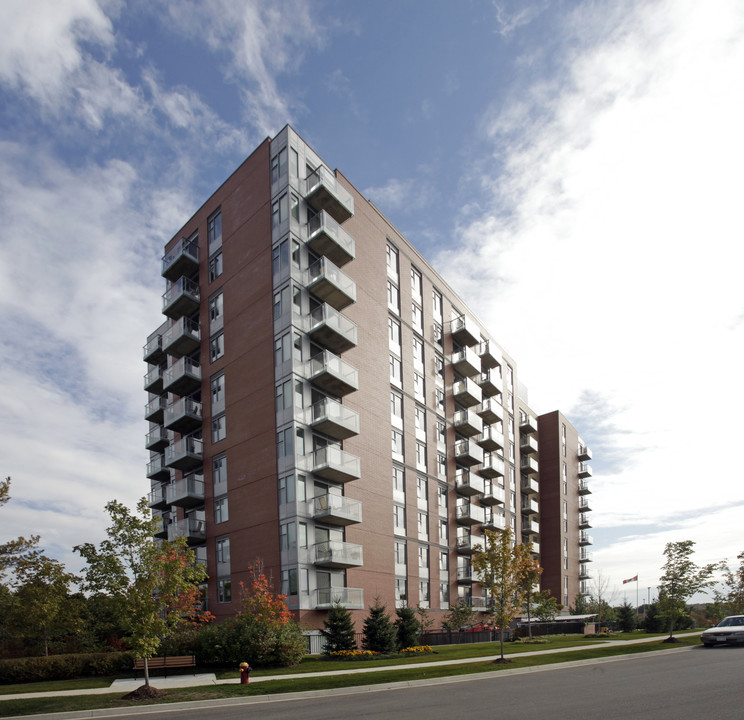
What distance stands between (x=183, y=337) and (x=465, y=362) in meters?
22.0

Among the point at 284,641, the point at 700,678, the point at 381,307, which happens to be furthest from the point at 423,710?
the point at 381,307

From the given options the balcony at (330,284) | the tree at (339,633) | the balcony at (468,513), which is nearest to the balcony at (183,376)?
the balcony at (330,284)

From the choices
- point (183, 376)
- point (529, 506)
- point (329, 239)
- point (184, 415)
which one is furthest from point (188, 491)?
point (529, 506)

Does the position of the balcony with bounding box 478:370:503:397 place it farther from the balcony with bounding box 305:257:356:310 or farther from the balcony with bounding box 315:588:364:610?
the balcony with bounding box 315:588:364:610

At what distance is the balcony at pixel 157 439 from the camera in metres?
44.0

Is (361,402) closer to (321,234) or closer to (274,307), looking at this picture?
(274,307)

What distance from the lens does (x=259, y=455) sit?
33.3 m

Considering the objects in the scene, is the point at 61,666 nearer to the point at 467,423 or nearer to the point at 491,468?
the point at 467,423

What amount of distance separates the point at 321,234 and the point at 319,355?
6.62 meters

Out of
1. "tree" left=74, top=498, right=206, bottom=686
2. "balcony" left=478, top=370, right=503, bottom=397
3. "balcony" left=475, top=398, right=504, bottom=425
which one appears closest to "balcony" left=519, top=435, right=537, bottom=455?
"balcony" left=478, top=370, right=503, bottom=397

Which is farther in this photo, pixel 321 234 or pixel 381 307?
pixel 381 307

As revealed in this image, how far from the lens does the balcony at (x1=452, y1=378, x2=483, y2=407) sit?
A: 49781mm

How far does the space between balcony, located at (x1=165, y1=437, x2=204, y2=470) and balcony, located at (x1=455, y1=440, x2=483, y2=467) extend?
19.9 meters

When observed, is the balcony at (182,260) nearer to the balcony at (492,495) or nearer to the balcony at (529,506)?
the balcony at (492,495)
